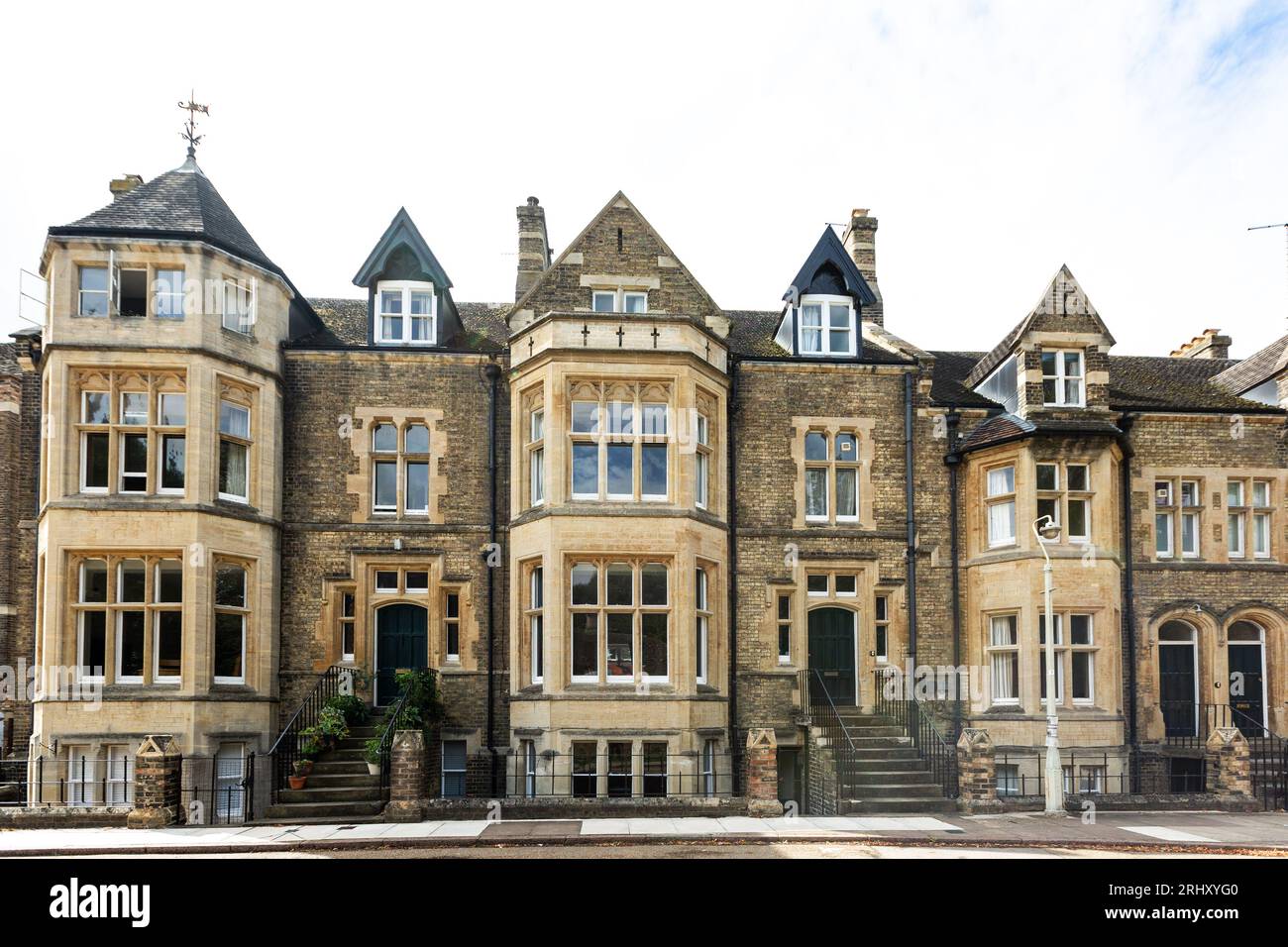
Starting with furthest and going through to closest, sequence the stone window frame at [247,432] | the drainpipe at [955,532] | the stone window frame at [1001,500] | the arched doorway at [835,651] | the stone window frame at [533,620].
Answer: the drainpipe at [955,532], the arched doorway at [835,651], the stone window frame at [1001,500], the stone window frame at [533,620], the stone window frame at [247,432]

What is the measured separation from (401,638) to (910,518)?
10.9 m

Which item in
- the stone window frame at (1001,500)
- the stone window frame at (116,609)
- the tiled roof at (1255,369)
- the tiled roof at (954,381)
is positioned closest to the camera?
the stone window frame at (116,609)

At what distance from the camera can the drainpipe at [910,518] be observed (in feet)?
76.6

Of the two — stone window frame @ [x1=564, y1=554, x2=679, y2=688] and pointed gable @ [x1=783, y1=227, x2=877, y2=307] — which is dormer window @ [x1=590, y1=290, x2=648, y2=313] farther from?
stone window frame @ [x1=564, y1=554, x2=679, y2=688]

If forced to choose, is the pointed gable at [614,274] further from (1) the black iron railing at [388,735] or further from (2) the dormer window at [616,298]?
(1) the black iron railing at [388,735]

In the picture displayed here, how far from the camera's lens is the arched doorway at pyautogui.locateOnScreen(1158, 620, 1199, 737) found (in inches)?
945

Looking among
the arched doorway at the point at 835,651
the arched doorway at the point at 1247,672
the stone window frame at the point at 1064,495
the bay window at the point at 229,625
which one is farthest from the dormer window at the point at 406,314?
the arched doorway at the point at 1247,672

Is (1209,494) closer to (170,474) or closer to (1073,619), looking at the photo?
(1073,619)

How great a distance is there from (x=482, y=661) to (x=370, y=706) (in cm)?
235

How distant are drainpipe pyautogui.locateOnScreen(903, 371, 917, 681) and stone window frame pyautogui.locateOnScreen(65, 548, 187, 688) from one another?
1429 cm

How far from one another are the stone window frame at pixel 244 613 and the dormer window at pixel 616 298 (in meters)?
8.39

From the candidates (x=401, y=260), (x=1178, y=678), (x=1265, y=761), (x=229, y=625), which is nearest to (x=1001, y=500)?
(x=1178, y=678)

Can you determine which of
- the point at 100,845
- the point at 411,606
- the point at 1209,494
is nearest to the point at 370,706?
the point at 411,606

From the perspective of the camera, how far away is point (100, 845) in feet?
50.6
